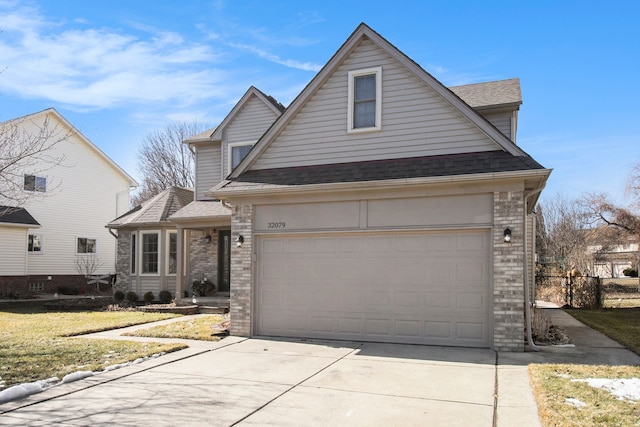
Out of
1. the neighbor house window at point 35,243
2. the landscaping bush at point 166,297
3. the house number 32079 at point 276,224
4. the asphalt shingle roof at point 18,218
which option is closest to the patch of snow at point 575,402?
the house number 32079 at point 276,224

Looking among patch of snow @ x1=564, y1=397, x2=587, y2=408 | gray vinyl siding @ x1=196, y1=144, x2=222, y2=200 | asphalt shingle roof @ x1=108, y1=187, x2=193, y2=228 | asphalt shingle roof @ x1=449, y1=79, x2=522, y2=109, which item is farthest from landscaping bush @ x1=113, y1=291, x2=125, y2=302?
patch of snow @ x1=564, y1=397, x2=587, y2=408

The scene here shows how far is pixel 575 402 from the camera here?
229 inches

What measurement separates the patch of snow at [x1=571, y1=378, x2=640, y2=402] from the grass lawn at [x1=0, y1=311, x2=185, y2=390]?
22.4 feet

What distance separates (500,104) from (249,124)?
8013 millimetres

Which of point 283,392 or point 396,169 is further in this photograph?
point 396,169

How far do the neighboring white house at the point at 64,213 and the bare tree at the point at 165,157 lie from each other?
997 cm

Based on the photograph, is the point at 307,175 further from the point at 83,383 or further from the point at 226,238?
the point at 226,238

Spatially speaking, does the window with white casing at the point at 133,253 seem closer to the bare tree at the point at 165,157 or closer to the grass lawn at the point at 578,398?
the grass lawn at the point at 578,398

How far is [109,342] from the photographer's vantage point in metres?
10.3

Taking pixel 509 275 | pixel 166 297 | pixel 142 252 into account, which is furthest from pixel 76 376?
pixel 142 252

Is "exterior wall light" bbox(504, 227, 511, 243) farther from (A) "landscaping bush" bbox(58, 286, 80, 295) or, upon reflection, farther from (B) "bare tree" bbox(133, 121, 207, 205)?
(B) "bare tree" bbox(133, 121, 207, 205)

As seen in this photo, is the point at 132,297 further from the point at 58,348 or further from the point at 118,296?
the point at 58,348

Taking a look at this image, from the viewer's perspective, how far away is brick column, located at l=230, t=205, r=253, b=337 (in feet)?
36.7

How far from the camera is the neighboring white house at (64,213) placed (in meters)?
24.2
